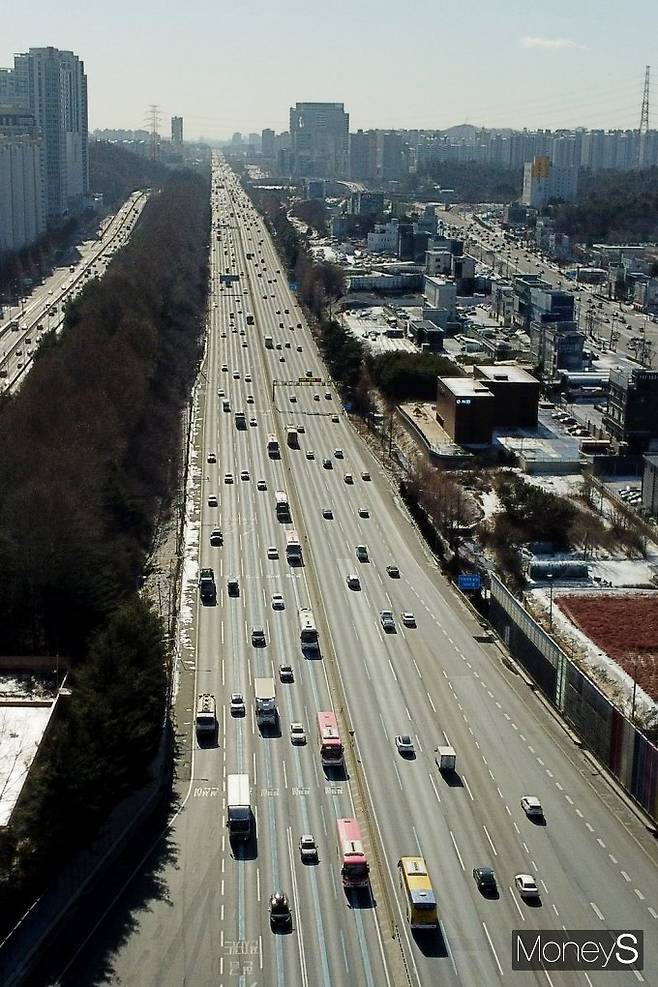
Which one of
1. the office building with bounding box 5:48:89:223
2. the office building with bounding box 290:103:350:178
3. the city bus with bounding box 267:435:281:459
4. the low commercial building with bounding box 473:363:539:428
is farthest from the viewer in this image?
the office building with bounding box 290:103:350:178

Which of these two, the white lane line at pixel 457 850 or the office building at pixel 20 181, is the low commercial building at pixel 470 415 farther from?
the office building at pixel 20 181

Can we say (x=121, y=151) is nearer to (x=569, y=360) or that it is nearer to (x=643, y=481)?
(x=569, y=360)

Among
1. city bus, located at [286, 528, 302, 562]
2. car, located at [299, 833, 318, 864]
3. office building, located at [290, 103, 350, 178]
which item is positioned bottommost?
car, located at [299, 833, 318, 864]

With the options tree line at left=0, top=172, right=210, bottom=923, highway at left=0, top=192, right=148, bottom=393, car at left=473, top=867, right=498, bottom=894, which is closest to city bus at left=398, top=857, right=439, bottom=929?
car at left=473, top=867, right=498, bottom=894

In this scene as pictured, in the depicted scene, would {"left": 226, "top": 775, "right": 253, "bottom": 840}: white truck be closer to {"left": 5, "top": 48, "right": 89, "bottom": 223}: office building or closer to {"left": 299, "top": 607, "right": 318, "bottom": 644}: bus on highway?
{"left": 299, "top": 607, "right": 318, "bottom": 644}: bus on highway

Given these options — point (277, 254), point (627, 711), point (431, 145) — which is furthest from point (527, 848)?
point (431, 145)

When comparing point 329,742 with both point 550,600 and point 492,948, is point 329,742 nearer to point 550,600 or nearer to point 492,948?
point 492,948

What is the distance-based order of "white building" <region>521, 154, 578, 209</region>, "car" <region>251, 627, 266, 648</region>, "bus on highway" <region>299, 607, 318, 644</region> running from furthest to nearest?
"white building" <region>521, 154, 578, 209</region> < "bus on highway" <region>299, 607, 318, 644</region> < "car" <region>251, 627, 266, 648</region>
